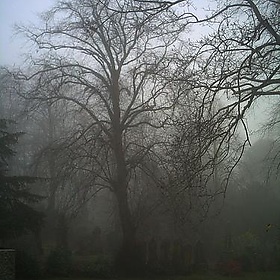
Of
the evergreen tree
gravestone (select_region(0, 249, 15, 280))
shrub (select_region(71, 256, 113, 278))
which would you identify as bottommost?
shrub (select_region(71, 256, 113, 278))

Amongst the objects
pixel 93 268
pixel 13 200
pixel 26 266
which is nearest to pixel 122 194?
pixel 93 268

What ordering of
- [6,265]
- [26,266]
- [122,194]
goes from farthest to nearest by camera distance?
1. [122,194]
2. [26,266]
3. [6,265]

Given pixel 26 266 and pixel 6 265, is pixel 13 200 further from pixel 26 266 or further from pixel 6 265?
pixel 6 265

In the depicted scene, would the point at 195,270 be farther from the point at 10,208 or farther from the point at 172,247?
the point at 10,208

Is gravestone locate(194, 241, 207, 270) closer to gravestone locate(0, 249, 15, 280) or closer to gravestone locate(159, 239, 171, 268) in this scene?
gravestone locate(159, 239, 171, 268)

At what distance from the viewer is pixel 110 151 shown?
1847 cm

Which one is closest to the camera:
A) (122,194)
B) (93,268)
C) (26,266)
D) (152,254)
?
(26,266)

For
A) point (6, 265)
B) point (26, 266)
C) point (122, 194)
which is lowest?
point (26, 266)

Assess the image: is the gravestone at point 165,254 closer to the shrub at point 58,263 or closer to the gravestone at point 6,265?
the shrub at point 58,263

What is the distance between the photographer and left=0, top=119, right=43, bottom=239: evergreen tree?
1695 centimetres

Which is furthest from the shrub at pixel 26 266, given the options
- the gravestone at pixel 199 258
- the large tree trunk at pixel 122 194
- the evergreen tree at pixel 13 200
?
the gravestone at pixel 199 258

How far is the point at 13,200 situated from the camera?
57.9ft

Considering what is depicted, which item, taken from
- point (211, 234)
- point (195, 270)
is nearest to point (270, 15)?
point (195, 270)

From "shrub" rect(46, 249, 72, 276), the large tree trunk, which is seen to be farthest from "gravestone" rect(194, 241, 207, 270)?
"shrub" rect(46, 249, 72, 276)
